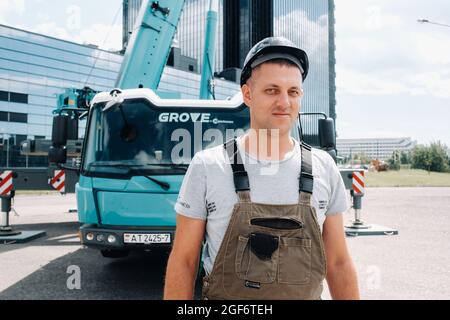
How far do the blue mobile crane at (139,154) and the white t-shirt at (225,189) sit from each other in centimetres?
295

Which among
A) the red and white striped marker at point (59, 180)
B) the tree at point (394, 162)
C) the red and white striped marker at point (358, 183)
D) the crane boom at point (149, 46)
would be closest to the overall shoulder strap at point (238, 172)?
the crane boom at point (149, 46)

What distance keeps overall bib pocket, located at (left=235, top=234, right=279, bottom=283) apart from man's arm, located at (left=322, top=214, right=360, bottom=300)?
316mm

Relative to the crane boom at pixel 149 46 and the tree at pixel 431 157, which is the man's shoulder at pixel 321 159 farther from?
the tree at pixel 431 157

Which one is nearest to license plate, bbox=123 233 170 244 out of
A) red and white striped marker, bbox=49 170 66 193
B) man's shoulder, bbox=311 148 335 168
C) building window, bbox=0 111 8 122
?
man's shoulder, bbox=311 148 335 168

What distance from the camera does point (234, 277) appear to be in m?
1.43

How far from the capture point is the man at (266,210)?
144cm

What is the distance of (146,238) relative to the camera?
4.41m

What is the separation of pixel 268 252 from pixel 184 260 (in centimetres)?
33

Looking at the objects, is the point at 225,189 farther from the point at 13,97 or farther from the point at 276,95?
the point at 13,97

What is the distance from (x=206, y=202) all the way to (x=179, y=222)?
138 millimetres

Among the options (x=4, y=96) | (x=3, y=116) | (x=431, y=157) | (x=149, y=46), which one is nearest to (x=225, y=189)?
(x=149, y=46)

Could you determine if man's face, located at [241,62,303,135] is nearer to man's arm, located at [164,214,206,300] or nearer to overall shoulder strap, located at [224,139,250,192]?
overall shoulder strap, located at [224,139,250,192]
